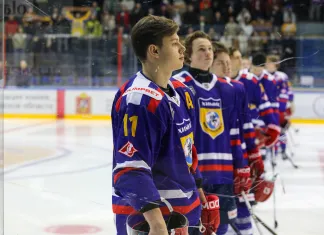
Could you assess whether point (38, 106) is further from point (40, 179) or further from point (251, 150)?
point (251, 150)

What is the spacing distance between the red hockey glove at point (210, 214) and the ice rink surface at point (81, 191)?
397 mm

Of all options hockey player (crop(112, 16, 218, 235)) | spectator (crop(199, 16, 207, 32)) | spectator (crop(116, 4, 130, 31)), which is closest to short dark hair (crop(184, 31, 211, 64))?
spectator (crop(199, 16, 207, 32))

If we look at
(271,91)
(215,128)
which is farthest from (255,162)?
(271,91)

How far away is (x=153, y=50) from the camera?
150 cm

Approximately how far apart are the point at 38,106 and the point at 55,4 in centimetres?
581

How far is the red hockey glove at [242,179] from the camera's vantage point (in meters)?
2.41

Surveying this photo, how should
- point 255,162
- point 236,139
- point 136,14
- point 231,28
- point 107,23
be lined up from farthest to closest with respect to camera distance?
point 231,28, point 255,162, point 236,139, point 107,23, point 136,14

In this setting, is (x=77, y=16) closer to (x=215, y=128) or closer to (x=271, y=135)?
(x=215, y=128)

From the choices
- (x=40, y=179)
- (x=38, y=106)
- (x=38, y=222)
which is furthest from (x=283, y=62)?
(x=38, y=106)

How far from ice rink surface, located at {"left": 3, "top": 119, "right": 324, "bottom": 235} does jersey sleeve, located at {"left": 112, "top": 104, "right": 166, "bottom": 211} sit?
804 mm

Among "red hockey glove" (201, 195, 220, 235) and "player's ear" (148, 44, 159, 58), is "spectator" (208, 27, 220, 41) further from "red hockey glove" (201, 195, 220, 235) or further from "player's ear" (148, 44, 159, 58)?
"player's ear" (148, 44, 159, 58)

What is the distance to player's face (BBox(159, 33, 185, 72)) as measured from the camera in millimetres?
1512

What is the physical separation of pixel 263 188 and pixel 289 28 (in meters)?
0.63

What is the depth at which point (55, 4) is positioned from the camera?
6.16 feet
